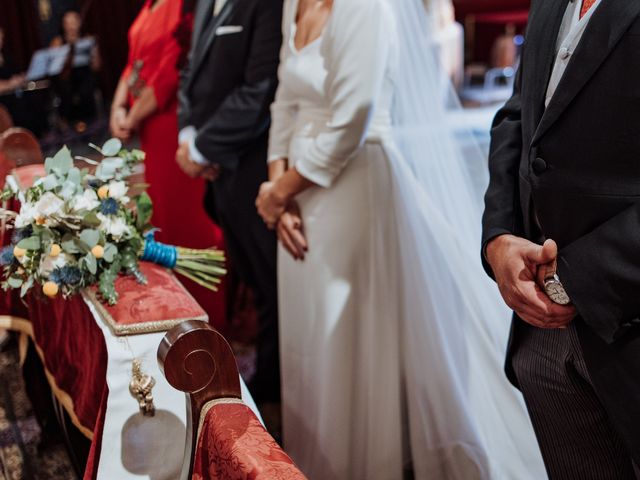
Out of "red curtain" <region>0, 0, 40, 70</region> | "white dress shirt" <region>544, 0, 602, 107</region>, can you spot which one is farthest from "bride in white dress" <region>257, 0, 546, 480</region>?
"red curtain" <region>0, 0, 40, 70</region>

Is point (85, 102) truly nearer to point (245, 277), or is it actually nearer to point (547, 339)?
point (245, 277)

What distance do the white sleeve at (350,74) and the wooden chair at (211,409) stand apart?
92 centimetres

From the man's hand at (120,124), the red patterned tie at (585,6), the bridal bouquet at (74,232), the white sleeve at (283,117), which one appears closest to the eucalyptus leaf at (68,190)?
the bridal bouquet at (74,232)

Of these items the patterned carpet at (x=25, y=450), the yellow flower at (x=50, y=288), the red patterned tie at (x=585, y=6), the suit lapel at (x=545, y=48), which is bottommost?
the patterned carpet at (x=25, y=450)

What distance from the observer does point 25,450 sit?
7.43 ft

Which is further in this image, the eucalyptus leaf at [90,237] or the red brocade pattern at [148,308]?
the eucalyptus leaf at [90,237]

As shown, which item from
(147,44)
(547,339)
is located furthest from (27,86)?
(547,339)

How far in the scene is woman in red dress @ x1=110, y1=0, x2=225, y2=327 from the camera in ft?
10.6

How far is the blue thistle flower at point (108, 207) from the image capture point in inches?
69.1

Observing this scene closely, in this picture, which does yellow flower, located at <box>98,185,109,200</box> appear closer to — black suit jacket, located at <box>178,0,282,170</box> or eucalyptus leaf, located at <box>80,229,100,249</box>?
eucalyptus leaf, located at <box>80,229,100,249</box>

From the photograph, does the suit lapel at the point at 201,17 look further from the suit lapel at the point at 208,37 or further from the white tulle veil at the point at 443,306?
the white tulle veil at the point at 443,306

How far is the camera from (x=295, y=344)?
2.29 m

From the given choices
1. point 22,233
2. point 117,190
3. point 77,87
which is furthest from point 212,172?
point 77,87

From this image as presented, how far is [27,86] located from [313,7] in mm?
6731
